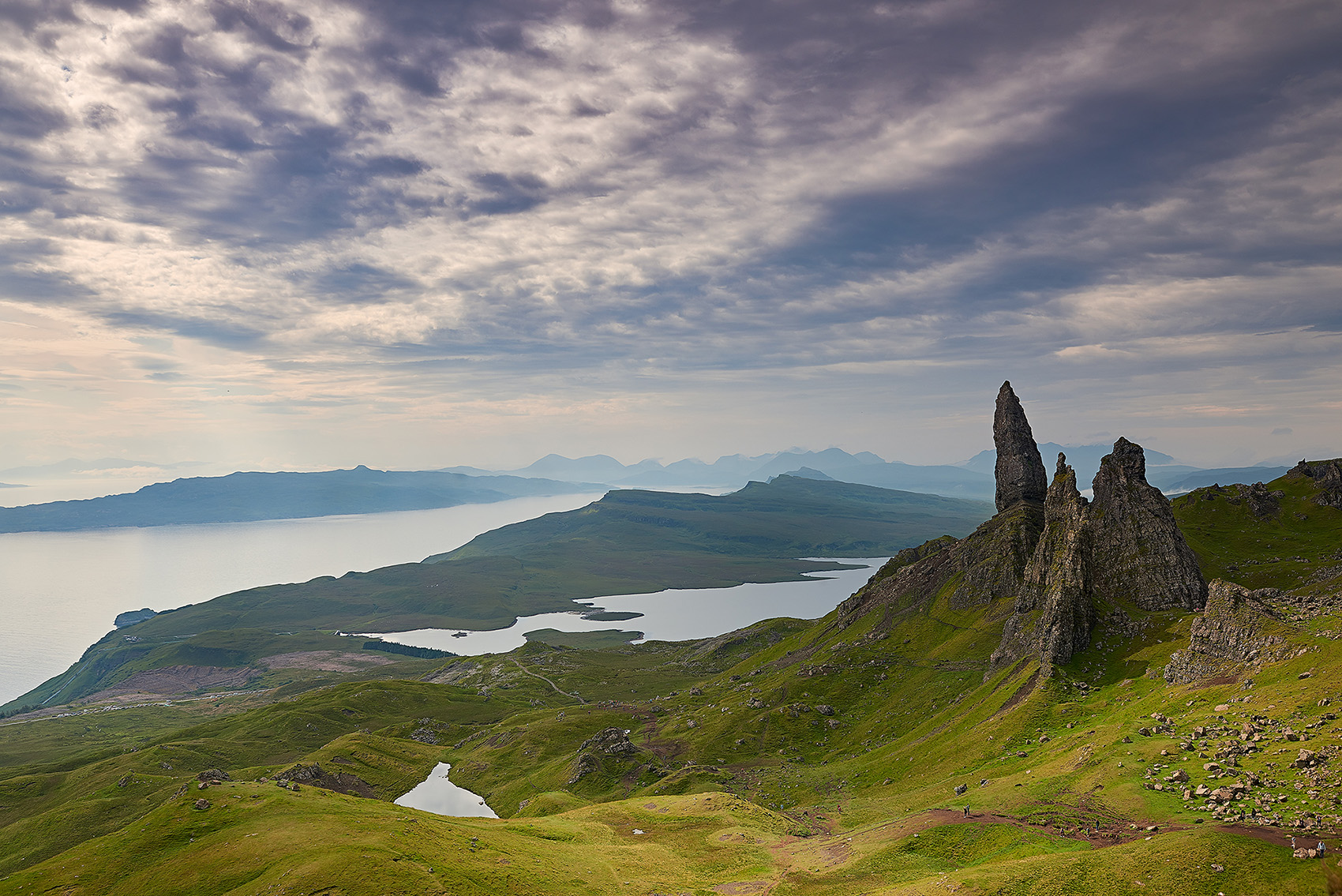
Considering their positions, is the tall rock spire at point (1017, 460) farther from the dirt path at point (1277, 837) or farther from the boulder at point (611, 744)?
the dirt path at point (1277, 837)

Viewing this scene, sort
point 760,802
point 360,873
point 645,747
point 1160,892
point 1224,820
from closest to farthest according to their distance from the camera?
point 1160,892, point 1224,820, point 360,873, point 760,802, point 645,747

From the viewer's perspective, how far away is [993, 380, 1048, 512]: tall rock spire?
623 feet

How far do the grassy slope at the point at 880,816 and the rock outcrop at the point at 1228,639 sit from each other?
2.84m

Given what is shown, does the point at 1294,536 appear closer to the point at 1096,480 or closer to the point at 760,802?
the point at 1096,480

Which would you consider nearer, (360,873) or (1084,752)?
(360,873)

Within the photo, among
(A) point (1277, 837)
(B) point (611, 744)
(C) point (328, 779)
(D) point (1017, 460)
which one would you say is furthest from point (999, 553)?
(C) point (328, 779)

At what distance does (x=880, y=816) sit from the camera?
82.4m

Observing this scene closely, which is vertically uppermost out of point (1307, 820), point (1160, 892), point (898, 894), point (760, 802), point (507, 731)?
point (1307, 820)

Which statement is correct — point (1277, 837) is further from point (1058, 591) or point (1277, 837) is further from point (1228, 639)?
point (1058, 591)

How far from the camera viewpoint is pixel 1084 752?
69125mm

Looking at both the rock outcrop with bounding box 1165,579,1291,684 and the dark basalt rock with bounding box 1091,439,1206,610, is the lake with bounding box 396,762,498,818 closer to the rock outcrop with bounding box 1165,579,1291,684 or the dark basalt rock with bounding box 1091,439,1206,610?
the rock outcrop with bounding box 1165,579,1291,684

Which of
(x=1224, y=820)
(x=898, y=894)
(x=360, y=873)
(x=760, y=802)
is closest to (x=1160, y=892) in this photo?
(x=1224, y=820)

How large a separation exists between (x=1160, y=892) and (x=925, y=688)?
99296 mm

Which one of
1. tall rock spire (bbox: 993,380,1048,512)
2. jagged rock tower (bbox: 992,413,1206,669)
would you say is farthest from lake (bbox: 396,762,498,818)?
tall rock spire (bbox: 993,380,1048,512)
